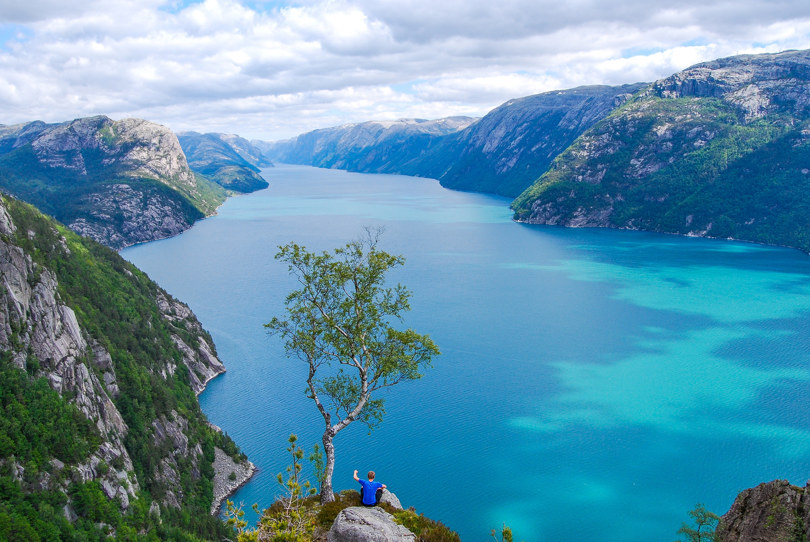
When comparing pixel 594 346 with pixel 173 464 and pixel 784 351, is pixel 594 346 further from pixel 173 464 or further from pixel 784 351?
pixel 173 464

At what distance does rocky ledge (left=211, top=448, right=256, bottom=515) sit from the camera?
5194 centimetres

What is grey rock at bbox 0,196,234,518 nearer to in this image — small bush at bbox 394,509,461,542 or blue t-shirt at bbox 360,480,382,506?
blue t-shirt at bbox 360,480,382,506

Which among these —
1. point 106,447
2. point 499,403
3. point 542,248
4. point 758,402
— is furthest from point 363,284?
point 542,248

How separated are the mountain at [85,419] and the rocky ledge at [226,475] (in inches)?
16.7

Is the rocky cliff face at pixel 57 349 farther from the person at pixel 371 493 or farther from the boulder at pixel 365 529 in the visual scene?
the boulder at pixel 365 529

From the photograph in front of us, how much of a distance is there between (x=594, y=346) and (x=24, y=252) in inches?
2683

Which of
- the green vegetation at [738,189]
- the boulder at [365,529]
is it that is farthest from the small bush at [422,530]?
the green vegetation at [738,189]

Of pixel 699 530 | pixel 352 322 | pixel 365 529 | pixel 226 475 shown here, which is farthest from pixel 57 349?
pixel 699 530

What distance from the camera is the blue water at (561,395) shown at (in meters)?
50.2

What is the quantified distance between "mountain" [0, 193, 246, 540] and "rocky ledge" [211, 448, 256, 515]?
16.7 inches

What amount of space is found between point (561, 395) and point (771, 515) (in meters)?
43.2

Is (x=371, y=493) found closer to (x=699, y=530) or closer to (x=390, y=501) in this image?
(x=390, y=501)

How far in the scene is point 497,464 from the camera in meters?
54.0

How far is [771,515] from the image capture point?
2448 cm
